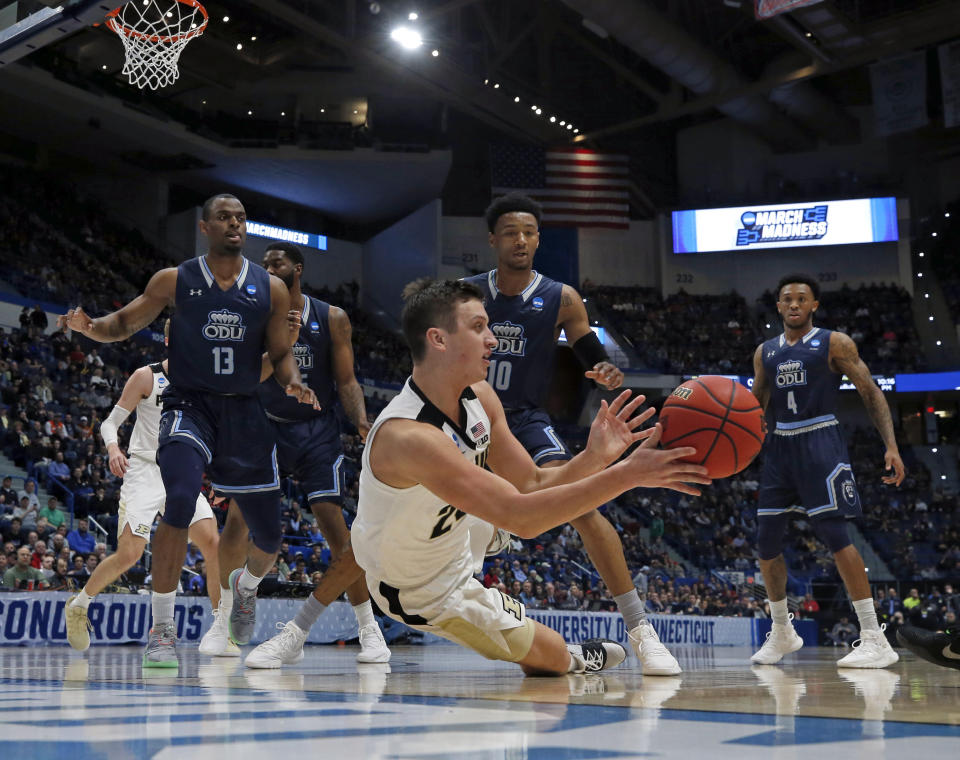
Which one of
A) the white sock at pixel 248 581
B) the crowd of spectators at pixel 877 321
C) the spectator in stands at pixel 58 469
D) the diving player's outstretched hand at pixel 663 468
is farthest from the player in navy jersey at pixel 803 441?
the crowd of spectators at pixel 877 321

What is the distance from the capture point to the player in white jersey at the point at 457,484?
3.18 meters

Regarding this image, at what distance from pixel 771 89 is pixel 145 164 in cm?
1898

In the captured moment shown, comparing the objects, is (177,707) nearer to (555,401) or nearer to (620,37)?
(620,37)

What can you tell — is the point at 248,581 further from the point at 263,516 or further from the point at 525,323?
the point at 525,323

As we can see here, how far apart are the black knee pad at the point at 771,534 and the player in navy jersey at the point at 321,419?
268 cm

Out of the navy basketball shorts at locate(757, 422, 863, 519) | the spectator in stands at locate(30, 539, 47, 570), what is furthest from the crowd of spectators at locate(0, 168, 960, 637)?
the navy basketball shorts at locate(757, 422, 863, 519)

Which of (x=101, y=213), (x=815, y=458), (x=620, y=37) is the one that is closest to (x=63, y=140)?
(x=101, y=213)

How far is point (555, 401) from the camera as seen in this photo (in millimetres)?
34719

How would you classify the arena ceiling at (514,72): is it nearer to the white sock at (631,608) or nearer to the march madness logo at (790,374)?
the march madness logo at (790,374)

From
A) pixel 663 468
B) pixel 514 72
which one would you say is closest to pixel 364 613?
pixel 663 468

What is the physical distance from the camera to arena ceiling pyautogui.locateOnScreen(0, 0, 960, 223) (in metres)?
27.9

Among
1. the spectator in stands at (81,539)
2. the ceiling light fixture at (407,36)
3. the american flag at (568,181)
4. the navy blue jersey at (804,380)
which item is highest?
the ceiling light fixture at (407,36)

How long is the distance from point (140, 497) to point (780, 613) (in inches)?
189

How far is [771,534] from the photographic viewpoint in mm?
7082
